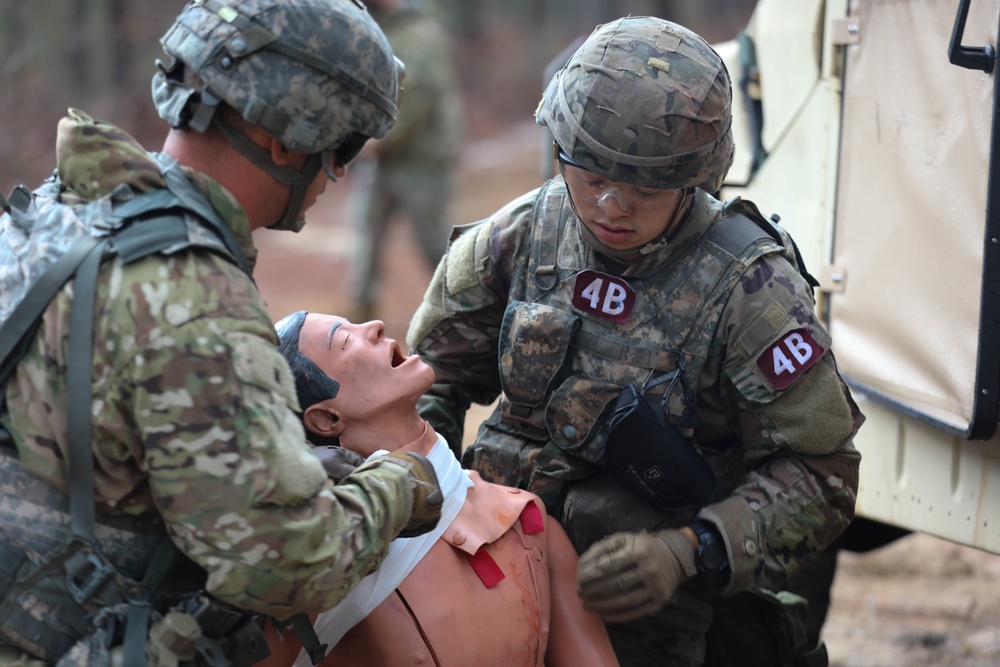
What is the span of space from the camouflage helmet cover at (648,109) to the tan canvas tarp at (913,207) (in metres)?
0.86

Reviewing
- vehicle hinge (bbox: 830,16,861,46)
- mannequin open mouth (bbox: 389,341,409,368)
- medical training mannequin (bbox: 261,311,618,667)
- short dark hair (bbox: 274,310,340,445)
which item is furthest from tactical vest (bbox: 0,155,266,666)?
vehicle hinge (bbox: 830,16,861,46)

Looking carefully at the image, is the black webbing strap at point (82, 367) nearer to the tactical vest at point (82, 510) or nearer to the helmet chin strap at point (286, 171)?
the tactical vest at point (82, 510)

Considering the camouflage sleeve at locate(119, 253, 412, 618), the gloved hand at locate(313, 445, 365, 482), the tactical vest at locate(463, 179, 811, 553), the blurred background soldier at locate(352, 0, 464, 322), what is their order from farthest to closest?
the blurred background soldier at locate(352, 0, 464, 322), the tactical vest at locate(463, 179, 811, 553), the gloved hand at locate(313, 445, 365, 482), the camouflage sleeve at locate(119, 253, 412, 618)

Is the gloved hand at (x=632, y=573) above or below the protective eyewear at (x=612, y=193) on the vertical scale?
below

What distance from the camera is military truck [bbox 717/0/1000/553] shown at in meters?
3.33

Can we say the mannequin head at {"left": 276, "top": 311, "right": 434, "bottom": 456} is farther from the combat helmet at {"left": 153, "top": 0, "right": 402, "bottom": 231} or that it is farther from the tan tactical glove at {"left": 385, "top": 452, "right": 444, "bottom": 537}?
the combat helmet at {"left": 153, "top": 0, "right": 402, "bottom": 231}

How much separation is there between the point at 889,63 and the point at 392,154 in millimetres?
5214

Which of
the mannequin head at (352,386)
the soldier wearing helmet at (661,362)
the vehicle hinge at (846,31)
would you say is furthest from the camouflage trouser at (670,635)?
the vehicle hinge at (846,31)

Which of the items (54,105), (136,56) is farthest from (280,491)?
(136,56)

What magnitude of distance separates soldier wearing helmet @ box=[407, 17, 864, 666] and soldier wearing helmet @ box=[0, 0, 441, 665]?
0.68 meters

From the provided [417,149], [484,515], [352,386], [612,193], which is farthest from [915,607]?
[417,149]

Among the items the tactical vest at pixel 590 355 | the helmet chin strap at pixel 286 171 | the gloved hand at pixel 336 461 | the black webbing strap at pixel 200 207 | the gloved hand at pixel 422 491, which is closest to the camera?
the black webbing strap at pixel 200 207

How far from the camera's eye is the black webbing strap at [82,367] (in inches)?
80.7

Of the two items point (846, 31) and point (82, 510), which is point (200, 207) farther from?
point (846, 31)
